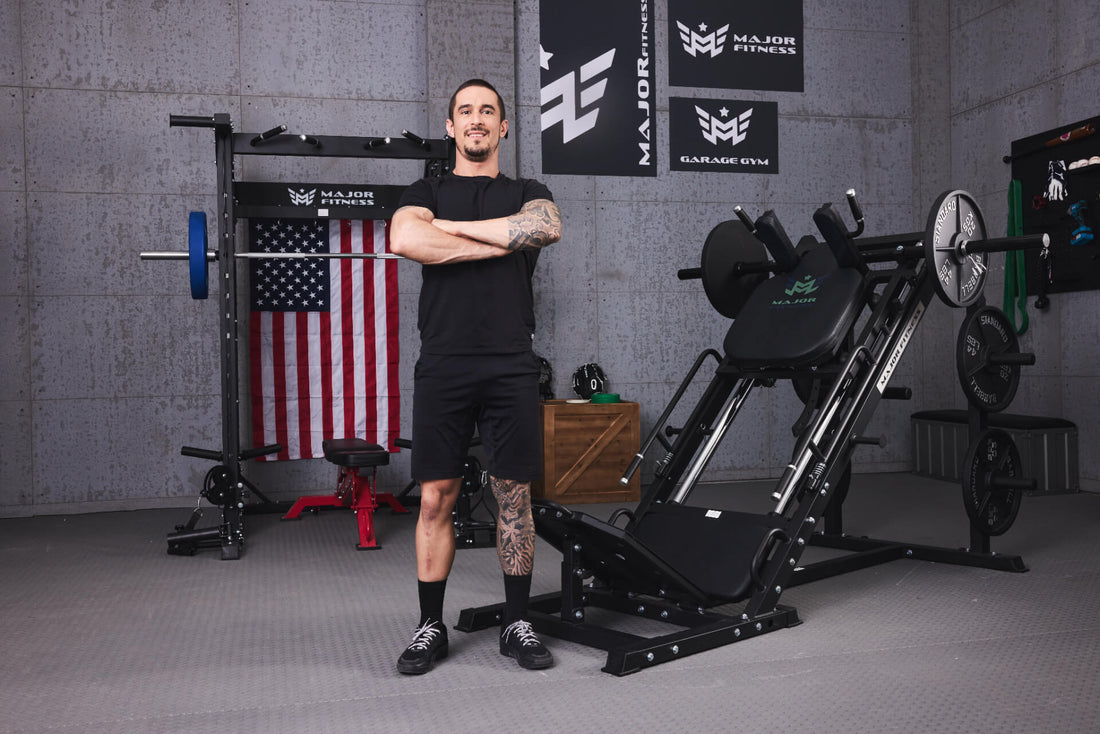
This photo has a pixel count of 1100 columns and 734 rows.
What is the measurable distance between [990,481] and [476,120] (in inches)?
101

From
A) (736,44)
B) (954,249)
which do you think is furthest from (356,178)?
(954,249)

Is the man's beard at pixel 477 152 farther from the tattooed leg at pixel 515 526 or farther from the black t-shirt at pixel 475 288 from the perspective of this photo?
the tattooed leg at pixel 515 526

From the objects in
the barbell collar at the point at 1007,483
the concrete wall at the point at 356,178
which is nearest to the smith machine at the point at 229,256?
the concrete wall at the point at 356,178

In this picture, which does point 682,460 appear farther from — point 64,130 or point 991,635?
point 64,130

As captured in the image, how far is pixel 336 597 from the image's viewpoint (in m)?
3.55

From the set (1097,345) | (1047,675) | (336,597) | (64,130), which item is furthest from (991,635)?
(64,130)

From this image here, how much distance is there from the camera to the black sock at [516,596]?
274 cm

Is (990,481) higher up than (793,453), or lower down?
lower down

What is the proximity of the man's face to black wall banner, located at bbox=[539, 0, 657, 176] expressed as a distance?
11.6 ft

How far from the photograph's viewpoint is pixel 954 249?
11.6 feet

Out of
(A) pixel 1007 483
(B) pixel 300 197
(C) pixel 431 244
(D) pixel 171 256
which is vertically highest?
(B) pixel 300 197

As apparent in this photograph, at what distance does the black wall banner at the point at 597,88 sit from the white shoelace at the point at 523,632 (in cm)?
397

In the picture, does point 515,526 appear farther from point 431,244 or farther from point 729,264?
point 729,264

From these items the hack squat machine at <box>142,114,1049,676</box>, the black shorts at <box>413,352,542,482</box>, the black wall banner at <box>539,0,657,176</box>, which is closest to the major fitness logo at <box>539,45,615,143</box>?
the black wall banner at <box>539,0,657,176</box>
